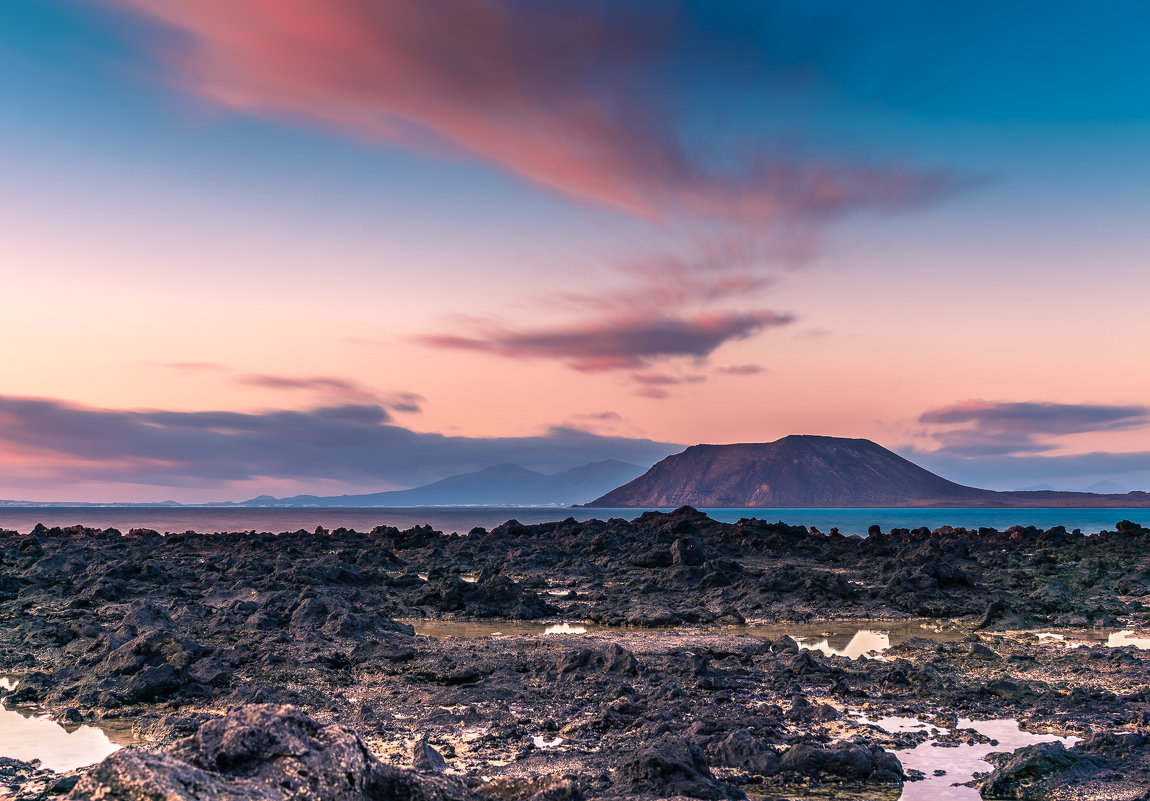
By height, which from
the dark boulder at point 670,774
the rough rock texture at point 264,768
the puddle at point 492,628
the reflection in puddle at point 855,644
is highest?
the rough rock texture at point 264,768

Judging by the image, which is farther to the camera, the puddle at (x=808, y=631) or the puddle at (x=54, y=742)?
the puddle at (x=808, y=631)

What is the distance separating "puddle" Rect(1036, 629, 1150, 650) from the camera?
749 inches

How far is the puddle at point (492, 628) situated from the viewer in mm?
21172

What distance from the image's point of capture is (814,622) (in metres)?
23.2

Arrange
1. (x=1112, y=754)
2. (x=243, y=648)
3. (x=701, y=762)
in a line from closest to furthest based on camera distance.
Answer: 1. (x=701, y=762)
2. (x=1112, y=754)
3. (x=243, y=648)

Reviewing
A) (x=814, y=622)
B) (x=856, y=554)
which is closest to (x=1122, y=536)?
(x=856, y=554)

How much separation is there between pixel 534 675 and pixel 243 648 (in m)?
6.26

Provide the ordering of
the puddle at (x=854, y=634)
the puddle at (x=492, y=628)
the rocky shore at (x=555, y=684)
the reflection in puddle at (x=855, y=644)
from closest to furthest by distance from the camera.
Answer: the rocky shore at (x=555, y=684)
the reflection in puddle at (x=855, y=644)
the puddle at (x=854, y=634)
the puddle at (x=492, y=628)

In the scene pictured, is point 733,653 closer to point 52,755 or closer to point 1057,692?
point 1057,692

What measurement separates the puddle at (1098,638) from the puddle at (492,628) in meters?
10.9

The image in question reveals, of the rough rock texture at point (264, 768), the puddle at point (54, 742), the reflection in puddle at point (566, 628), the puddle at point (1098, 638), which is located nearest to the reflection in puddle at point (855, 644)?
the puddle at point (1098, 638)

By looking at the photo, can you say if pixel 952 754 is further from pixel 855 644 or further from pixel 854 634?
pixel 854 634

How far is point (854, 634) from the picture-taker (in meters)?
21.1

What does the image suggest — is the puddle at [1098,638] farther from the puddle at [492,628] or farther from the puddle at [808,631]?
the puddle at [492,628]
